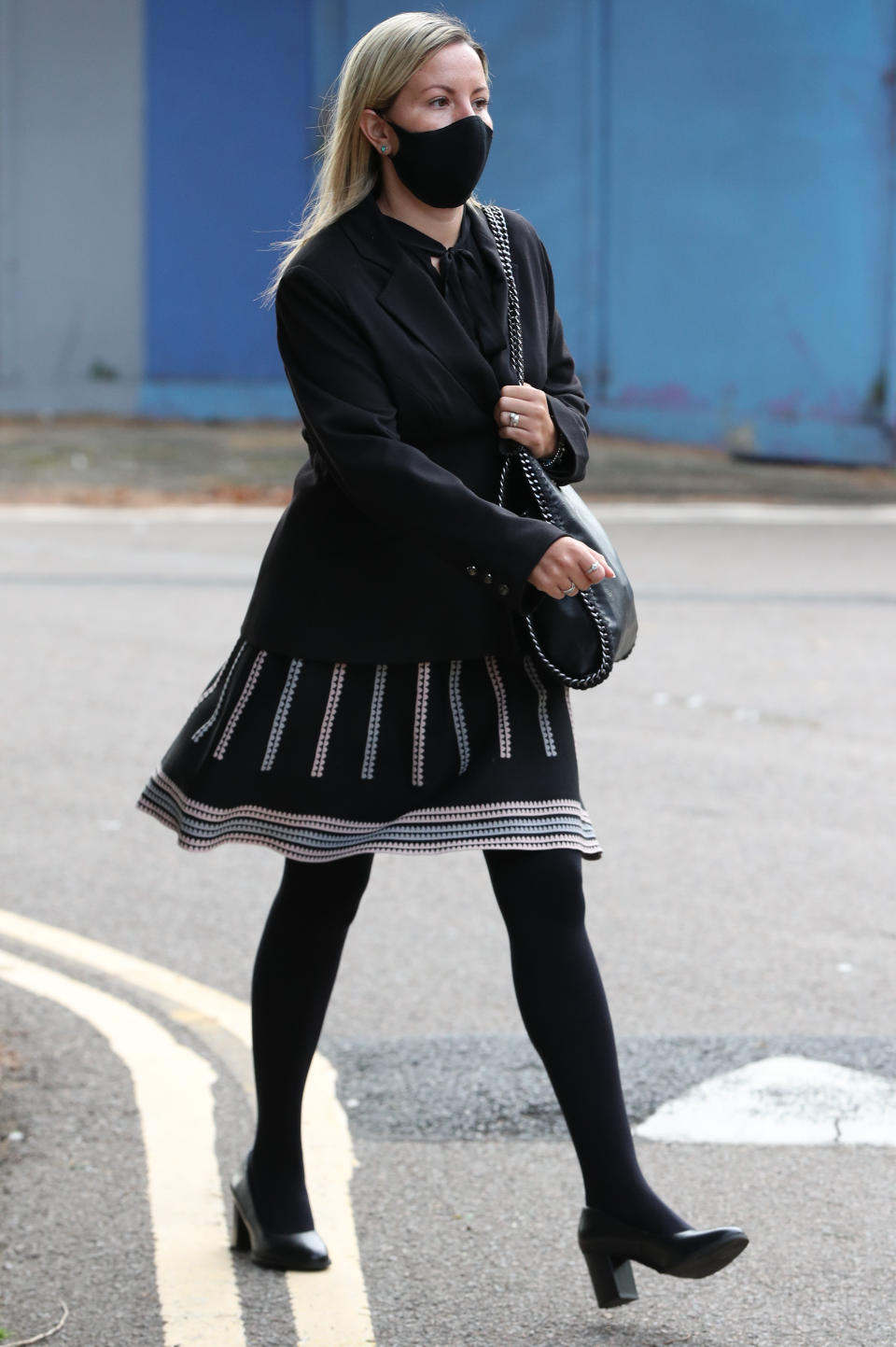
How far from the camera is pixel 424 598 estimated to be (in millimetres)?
2764

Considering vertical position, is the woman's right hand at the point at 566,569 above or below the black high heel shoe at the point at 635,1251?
above

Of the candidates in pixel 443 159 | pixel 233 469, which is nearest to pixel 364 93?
pixel 443 159

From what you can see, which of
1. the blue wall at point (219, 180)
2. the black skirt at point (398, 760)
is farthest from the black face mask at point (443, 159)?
the blue wall at point (219, 180)

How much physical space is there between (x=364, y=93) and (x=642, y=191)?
17.7 m

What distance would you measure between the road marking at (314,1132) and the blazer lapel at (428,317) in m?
1.38

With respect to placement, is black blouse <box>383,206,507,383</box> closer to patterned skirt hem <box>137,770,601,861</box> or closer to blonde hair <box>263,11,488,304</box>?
blonde hair <box>263,11,488,304</box>

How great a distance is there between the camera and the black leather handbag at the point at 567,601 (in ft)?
8.87

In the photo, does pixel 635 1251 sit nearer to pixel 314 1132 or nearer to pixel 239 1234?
pixel 239 1234

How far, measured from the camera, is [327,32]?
2094 centimetres

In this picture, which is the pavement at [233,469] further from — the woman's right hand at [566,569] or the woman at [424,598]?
the woman's right hand at [566,569]

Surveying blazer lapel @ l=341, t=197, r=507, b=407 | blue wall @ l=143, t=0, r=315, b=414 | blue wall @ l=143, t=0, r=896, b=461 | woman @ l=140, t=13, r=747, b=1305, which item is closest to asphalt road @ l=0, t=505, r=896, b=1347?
woman @ l=140, t=13, r=747, b=1305

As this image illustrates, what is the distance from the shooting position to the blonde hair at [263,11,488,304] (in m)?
2.72

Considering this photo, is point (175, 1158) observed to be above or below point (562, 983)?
below

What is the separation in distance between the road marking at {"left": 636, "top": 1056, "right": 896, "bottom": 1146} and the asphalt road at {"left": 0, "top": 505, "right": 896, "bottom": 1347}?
0.04 meters
